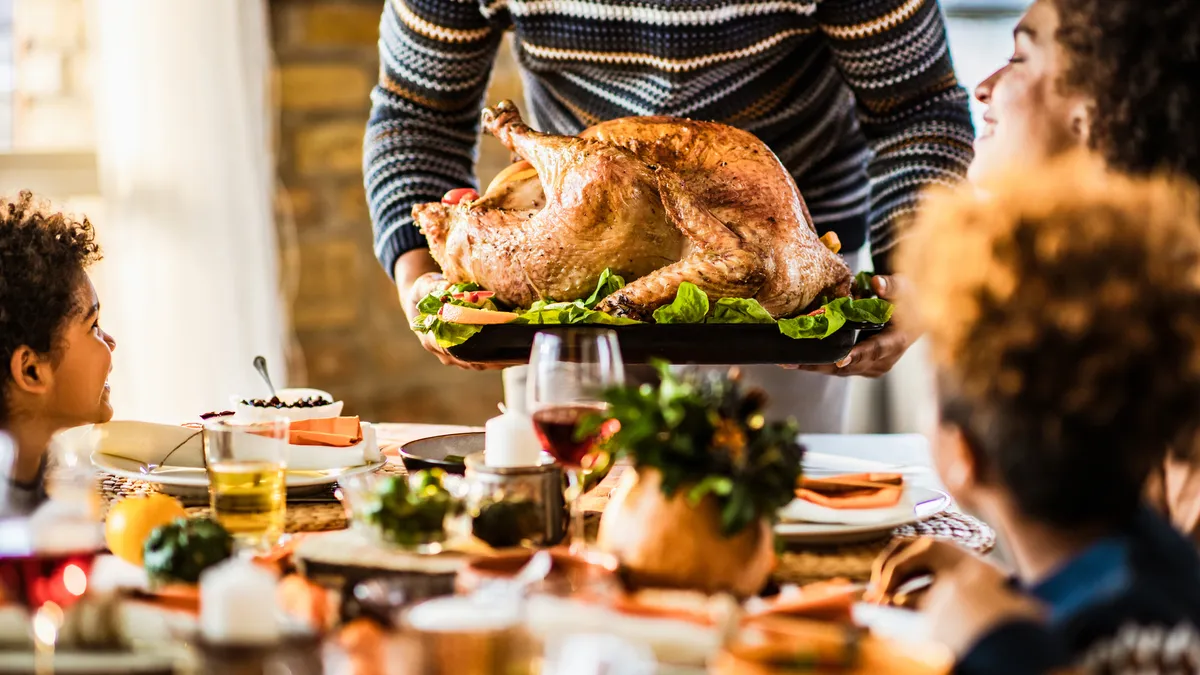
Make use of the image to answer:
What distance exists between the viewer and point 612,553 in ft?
3.51

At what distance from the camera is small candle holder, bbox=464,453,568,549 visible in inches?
45.8

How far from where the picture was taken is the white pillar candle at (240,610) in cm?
83

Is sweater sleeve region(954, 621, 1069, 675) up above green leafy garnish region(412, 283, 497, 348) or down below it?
below

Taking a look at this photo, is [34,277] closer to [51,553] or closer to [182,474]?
[182,474]

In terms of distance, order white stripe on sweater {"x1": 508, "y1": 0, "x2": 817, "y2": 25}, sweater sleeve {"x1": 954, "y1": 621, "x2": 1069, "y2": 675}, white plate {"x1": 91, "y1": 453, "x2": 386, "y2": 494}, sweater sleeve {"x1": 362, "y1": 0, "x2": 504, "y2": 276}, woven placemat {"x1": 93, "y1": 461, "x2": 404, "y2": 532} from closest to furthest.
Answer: sweater sleeve {"x1": 954, "y1": 621, "x2": 1069, "y2": 675} → woven placemat {"x1": 93, "y1": 461, "x2": 404, "y2": 532} → white plate {"x1": 91, "y1": 453, "x2": 386, "y2": 494} → white stripe on sweater {"x1": 508, "y1": 0, "x2": 817, "y2": 25} → sweater sleeve {"x1": 362, "y1": 0, "x2": 504, "y2": 276}

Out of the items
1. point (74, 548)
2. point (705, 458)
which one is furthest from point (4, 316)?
point (705, 458)

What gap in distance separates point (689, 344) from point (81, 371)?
0.83 m

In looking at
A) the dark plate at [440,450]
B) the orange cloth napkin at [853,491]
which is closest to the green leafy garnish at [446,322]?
the dark plate at [440,450]

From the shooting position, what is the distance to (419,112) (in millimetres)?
2455

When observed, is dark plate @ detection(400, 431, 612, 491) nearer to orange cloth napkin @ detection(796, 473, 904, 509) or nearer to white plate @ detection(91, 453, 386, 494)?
white plate @ detection(91, 453, 386, 494)

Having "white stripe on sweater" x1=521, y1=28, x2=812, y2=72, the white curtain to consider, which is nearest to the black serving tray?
"white stripe on sweater" x1=521, y1=28, x2=812, y2=72

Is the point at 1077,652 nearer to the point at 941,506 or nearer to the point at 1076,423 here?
the point at 1076,423

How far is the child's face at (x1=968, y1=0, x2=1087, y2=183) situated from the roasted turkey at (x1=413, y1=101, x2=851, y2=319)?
0.41m

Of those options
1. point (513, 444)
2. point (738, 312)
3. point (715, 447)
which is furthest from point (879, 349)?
point (715, 447)
